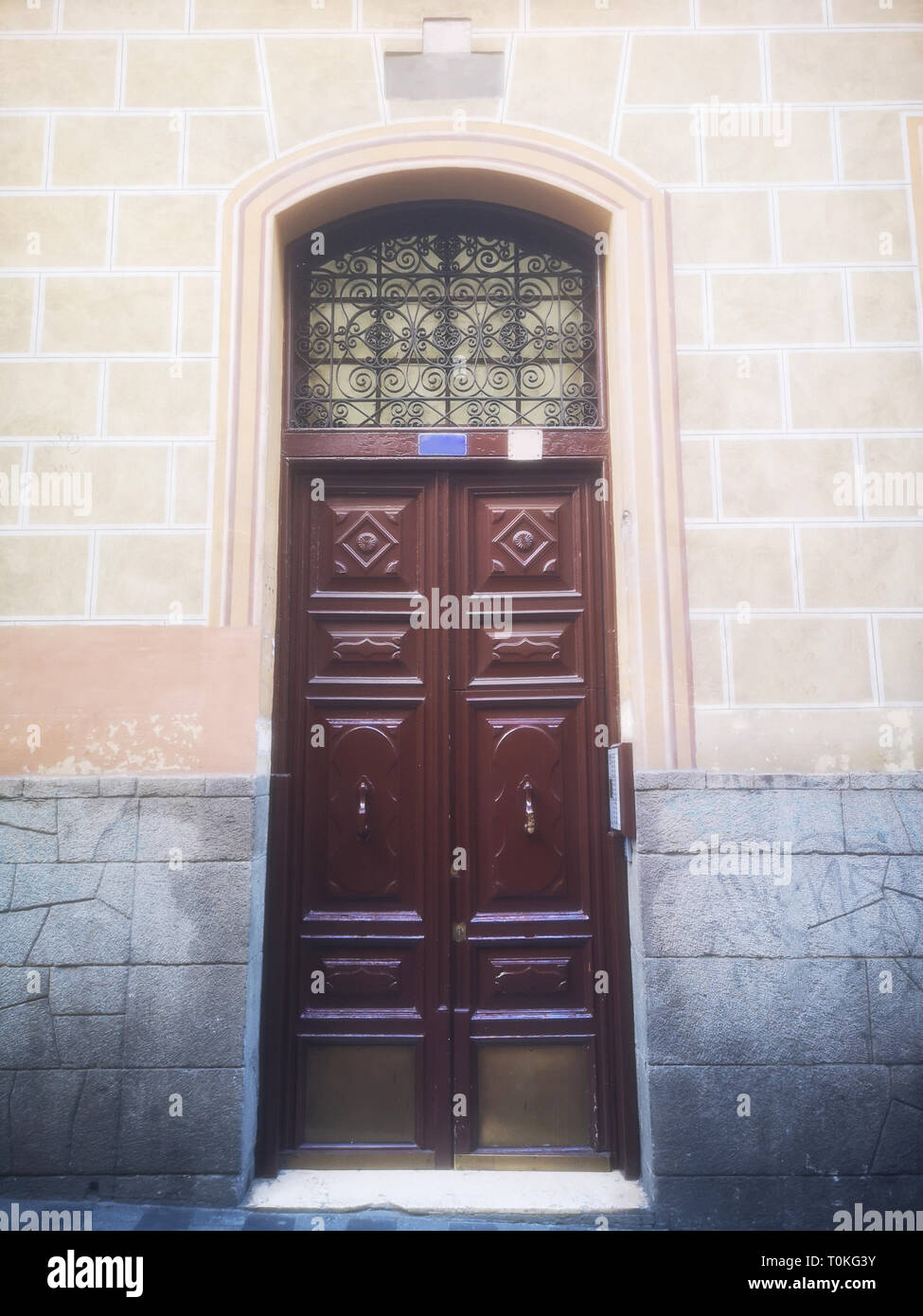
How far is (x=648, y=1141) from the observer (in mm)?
3549

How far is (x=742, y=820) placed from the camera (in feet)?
12.0

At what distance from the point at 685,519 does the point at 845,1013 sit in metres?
2.19

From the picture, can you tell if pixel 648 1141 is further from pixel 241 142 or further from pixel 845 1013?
pixel 241 142

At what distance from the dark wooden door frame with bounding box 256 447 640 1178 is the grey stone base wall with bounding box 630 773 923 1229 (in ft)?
0.52

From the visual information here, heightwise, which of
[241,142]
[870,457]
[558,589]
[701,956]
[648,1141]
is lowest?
[648,1141]

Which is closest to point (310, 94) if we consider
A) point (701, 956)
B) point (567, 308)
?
point (567, 308)

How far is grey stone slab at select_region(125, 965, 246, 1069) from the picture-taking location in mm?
3514

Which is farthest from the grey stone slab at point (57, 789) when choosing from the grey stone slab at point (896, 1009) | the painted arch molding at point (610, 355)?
the grey stone slab at point (896, 1009)

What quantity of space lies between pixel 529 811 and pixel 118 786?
1.80 meters

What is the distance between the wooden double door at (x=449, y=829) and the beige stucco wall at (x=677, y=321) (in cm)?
53

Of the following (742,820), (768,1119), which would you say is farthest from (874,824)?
(768,1119)

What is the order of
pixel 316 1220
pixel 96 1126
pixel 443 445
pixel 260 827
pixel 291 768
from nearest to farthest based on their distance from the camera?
pixel 316 1220, pixel 96 1126, pixel 260 827, pixel 291 768, pixel 443 445

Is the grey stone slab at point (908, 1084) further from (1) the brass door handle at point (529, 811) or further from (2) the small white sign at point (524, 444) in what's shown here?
(2) the small white sign at point (524, 444)

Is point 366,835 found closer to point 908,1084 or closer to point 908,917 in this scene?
point 908,917
